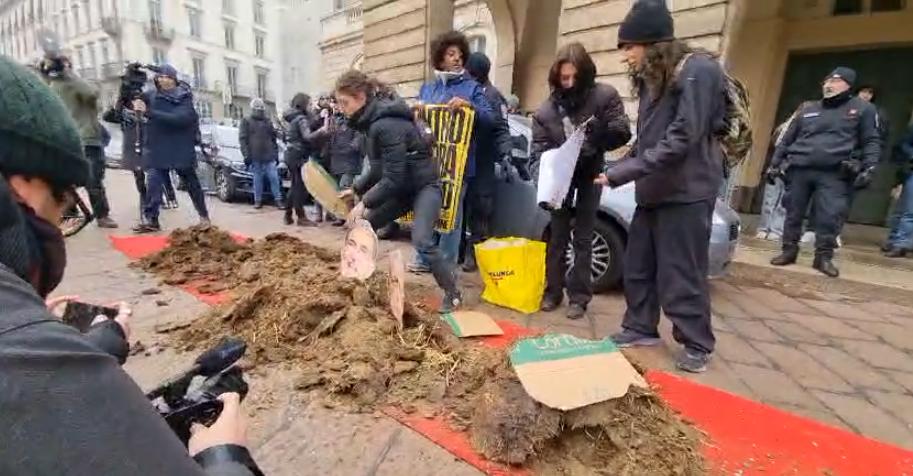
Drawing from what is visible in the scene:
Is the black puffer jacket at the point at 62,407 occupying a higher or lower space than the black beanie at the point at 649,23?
lower

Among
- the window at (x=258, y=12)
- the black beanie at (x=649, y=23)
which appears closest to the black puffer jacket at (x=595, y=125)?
the black beanie at (x=649, y=23)

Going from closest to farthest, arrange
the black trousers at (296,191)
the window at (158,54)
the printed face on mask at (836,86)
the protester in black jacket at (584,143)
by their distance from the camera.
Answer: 1. the protester in black jacket at (584,143)
2. the printed face on mask at (836,86)
3. the black trousers at (296,191)
4. the window at (158,54)

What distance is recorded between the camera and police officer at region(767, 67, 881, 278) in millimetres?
4707

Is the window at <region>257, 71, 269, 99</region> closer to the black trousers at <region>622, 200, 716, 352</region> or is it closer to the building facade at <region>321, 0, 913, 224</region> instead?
the building facade at <region>321, 0, 913, 224</region>

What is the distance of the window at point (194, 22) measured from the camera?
46.3 meters

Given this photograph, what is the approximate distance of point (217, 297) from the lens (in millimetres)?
3697

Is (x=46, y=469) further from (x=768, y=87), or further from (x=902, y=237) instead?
(x=768, y=87)

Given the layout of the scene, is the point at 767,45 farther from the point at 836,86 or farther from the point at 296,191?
the point at 296,191

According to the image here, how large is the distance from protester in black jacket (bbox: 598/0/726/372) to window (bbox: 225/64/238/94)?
2111 inches

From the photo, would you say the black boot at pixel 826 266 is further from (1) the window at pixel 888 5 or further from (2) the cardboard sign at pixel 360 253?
(1) the window at pixel 888 5

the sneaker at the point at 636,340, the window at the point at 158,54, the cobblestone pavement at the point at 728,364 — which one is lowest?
the cobblestone pavement at the point at 728,364

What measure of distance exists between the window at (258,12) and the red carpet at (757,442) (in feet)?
197

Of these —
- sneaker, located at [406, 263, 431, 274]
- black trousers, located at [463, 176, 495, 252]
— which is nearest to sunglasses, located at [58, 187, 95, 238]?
black trousers, located at [463, 176, 495, 252]

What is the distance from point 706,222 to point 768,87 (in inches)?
285
